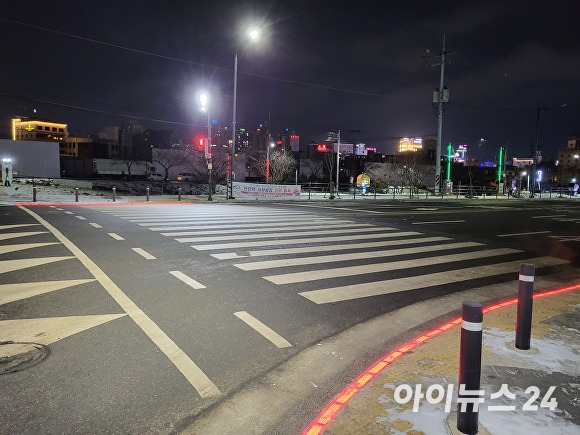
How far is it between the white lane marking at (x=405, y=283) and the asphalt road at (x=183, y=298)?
43 millimetres

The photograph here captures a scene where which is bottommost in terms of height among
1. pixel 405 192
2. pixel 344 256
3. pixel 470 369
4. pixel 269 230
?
pixel 344 256

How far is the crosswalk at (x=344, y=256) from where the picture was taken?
763 cm

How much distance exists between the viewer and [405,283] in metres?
7.69

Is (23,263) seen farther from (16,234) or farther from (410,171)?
(410,171)

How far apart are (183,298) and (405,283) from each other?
13.0 feet

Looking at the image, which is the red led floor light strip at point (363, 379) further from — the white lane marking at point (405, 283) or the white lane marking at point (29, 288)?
the white lane marking at point (29, 288)

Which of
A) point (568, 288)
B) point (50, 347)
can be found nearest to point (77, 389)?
point (50, 347)

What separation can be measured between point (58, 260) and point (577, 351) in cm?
882

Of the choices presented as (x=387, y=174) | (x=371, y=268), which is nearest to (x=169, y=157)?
(x=387, y=174)

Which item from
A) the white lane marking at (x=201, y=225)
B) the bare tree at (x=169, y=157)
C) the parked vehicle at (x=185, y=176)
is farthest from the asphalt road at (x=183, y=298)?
the bare tree at (x=169, y=157)

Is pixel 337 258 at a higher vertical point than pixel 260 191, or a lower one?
lower

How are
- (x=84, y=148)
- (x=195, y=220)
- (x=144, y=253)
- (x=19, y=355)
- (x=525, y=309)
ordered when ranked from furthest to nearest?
(x=84, y=148) < (x=195, y=220) < (x=144, y=253) < (x=525, y=309) < (x=19, y=355)

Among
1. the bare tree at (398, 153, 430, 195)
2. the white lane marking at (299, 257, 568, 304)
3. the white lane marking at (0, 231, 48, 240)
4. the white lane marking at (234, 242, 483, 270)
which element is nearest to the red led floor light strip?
the white lane marking at (299, 257, 568, 304)

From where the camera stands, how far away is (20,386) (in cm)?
375
